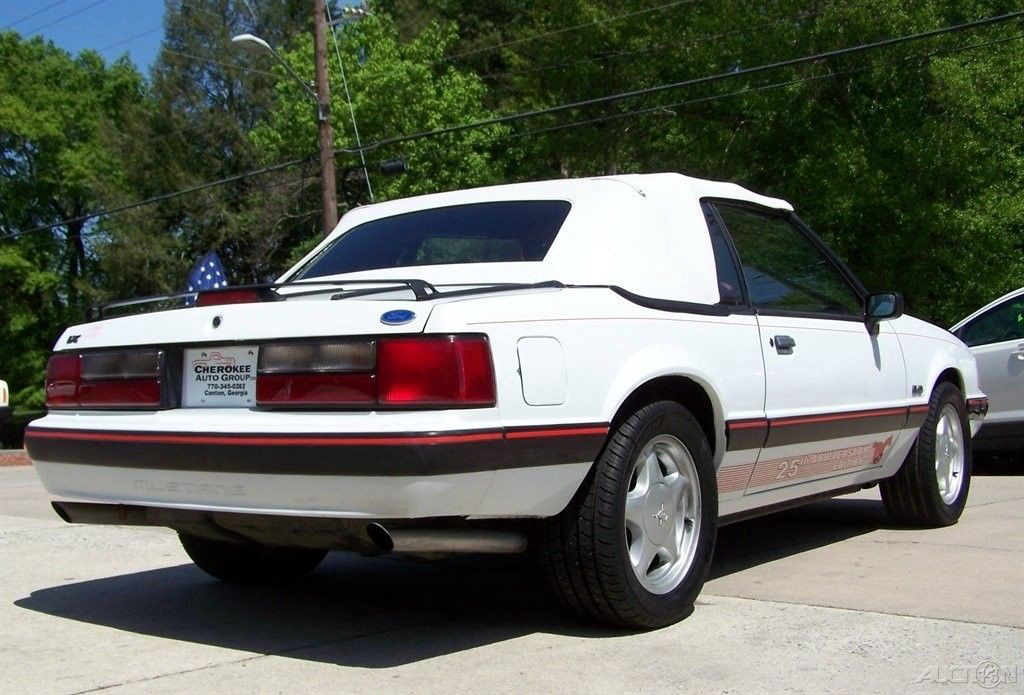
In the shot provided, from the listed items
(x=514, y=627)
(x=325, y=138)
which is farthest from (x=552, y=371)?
(x=325, y=138)

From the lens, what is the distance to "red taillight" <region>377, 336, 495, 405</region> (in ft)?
11.7

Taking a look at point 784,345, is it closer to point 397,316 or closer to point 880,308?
point 880,308

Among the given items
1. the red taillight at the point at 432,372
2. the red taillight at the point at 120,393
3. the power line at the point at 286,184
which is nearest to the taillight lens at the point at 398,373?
the red taillight at the point at 432,372

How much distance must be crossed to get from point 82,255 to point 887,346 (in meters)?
45.1

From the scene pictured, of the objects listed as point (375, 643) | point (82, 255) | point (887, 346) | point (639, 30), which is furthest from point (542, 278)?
point (82, 255)

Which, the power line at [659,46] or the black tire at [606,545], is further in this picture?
the power line at [659,46]

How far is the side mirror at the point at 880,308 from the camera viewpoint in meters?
5.62

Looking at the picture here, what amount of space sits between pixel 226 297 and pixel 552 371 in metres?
1.56

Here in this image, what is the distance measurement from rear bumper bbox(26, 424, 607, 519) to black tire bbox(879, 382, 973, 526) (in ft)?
9.58

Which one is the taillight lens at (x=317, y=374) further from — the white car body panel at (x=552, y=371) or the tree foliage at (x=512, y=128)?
the tree foliage at (x=512, y=128)

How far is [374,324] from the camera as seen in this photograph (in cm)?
365

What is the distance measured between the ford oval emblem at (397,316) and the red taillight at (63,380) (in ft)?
4.86

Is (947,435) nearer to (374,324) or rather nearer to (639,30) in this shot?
(374,324)

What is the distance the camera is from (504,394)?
3.66 metres
